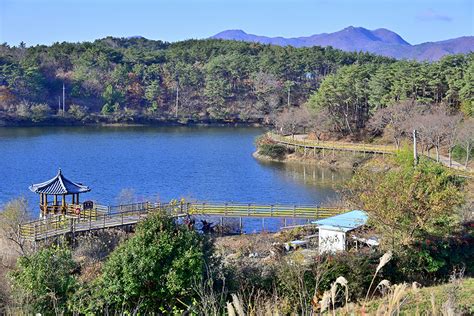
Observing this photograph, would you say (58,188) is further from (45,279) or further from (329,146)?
(329,146)

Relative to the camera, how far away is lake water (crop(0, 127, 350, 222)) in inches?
1230

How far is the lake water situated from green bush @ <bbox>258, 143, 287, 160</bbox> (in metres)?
1.18

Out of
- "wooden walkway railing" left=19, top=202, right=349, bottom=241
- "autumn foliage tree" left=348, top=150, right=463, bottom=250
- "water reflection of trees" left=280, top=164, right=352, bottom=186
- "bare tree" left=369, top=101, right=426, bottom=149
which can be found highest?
"bare tree" left=369, top=101, right=426, bottom=149

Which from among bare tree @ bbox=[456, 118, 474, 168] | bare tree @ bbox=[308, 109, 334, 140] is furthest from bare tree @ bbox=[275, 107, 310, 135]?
bare tree @ bbox=[456, 118, 474, 168]

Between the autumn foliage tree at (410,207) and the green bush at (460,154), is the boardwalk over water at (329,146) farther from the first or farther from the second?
the autumn foliage tree at (410,207)

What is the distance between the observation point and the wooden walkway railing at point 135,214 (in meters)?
19.2

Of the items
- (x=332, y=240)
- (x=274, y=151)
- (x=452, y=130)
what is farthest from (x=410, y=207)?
(x=274, y=151)

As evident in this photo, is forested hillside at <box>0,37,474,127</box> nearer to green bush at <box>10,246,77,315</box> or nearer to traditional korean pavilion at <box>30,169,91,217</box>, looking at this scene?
traditional korean pavilion at <box>30,169,91,217</box>

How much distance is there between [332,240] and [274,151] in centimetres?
2913

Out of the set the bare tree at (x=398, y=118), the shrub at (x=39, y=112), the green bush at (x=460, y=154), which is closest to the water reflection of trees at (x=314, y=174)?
the bare tree at (x=398, y=118)

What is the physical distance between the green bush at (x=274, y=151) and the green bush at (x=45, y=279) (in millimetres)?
33771

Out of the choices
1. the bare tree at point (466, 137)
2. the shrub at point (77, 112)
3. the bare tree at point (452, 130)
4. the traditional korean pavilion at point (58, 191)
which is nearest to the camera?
the traditional korean pavilion at point (58, 191)

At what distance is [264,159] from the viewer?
150 ft

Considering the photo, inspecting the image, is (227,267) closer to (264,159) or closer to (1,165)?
(1,165)
